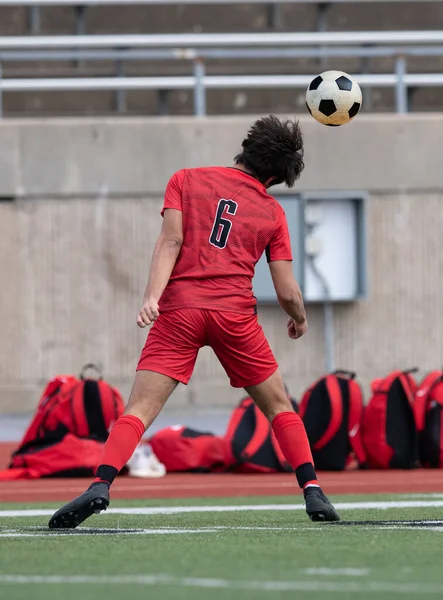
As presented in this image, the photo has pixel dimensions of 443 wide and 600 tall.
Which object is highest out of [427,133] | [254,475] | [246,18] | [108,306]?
[246,18]

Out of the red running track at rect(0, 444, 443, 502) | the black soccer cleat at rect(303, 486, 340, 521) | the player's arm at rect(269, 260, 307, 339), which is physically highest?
the player's arm at rect(269, 260, 307, 339)

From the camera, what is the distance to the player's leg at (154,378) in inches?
232

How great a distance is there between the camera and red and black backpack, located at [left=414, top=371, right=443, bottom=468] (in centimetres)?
1058

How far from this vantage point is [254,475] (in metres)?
10.4

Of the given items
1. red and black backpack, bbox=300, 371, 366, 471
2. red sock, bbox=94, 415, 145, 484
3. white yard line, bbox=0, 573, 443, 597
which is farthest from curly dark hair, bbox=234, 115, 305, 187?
red and black backpack, bbox=300, 371, 366, 471

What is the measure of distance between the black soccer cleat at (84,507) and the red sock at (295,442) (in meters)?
0.91

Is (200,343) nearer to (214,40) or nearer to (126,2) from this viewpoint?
(214,40)

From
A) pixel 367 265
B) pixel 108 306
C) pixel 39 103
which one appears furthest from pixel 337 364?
pixel 39 103

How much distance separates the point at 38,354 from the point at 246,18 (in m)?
6.00

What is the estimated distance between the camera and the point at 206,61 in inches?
730

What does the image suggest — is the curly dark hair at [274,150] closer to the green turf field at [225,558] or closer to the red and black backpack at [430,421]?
the green turf field at [225,558]

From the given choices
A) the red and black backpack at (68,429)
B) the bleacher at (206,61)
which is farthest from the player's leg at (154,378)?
the bleacher at (206,61)

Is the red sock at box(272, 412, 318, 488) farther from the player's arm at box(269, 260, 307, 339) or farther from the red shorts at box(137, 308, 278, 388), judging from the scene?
the player's arm at box(269, 260, 307, 339)

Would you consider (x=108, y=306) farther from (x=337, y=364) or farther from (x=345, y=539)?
(x=345, y=539)
